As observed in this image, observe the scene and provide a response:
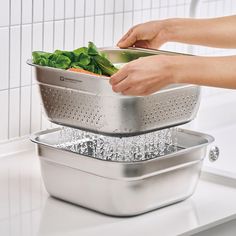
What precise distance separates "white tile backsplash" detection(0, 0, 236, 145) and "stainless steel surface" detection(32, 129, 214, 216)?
24cm

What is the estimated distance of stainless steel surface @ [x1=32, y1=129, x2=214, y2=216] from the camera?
1.56m

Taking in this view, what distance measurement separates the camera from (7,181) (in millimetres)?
1767

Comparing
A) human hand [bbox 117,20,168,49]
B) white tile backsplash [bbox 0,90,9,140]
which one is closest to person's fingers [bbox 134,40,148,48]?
human hand [bbox 117,20,168,49]

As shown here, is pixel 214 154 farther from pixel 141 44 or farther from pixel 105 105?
pixel 105 105

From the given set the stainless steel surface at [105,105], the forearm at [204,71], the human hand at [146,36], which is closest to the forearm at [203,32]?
the human hand at [146,36]

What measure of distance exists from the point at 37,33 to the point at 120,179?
528mm

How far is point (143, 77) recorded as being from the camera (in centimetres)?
149

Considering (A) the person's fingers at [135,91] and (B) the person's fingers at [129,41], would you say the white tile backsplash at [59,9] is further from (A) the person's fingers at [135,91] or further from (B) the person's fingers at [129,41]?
(A) the person's fingers at [135,91]

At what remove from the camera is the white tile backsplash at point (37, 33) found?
6.17 ft

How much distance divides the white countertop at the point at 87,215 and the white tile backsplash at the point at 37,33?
A: 0.18 metres

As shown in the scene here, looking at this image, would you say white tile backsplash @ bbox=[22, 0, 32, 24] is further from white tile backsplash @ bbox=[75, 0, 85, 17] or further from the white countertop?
the white countertop

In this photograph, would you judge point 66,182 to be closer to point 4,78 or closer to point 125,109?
point 125,109

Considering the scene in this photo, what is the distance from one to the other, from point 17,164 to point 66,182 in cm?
28

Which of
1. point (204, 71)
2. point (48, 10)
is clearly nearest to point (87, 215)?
point (204, 71)
